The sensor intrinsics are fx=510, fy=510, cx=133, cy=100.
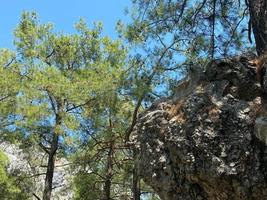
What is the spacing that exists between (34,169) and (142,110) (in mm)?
4527

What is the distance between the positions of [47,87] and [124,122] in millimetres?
2772

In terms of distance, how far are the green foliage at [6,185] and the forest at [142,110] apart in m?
0.03

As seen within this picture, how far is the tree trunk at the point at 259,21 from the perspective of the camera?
6.95 meters

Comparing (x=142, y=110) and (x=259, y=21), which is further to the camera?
(x=142, y=110)

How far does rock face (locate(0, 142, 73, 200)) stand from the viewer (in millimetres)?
14502

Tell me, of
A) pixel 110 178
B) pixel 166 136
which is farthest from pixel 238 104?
pixel 110 178

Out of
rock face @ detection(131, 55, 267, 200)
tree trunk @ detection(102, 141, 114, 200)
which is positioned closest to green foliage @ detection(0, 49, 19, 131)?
tree trunk @ detection(102, 141, 114, 200)

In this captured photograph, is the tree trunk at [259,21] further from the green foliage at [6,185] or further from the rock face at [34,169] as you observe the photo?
the rock face at [34,169]

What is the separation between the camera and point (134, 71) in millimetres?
9852

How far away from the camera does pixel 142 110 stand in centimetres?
1213

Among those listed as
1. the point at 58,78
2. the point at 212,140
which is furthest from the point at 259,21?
the point at 58,78

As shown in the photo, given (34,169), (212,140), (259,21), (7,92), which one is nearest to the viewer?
(212,140)

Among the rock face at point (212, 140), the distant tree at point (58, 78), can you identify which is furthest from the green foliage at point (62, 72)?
the rock face at point (212, 140)

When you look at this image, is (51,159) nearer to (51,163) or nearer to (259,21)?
(51,163)
